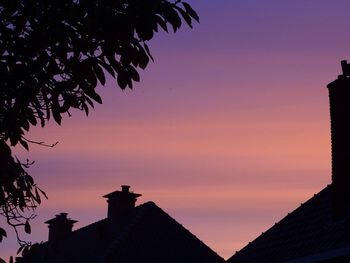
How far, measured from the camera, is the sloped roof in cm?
1401

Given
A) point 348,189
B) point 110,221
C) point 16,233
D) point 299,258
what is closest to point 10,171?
point 16,233

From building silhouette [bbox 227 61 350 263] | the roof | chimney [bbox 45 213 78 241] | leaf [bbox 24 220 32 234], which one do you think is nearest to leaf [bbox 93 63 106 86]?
leaf [bbox 24 220 32 234]

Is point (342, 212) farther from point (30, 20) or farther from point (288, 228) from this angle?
point (30, 20)

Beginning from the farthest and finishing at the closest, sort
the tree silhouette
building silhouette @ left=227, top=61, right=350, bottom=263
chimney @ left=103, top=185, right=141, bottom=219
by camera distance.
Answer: chimney @ left=103, top=185, right=141, bottom=219, building silhouette @ left=227, top=61, right=350, bottom=263, the tree silhouette

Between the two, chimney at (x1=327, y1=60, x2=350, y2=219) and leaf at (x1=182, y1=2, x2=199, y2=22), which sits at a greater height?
chimney at (x1=327, y1=60, x2=350, y2=219)

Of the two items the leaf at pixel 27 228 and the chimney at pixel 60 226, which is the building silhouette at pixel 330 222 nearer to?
the leaf at pixel 27 228

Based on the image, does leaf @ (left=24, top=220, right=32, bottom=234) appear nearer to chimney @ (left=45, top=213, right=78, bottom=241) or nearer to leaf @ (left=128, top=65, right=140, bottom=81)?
leaf @ (left=128, top=65, right=140, bottom=81)

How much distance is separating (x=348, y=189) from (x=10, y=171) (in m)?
9.10

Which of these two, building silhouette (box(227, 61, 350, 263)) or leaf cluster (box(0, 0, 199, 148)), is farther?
building silhouette (box(227, 61, 350, 263))

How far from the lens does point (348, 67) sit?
15.1 m

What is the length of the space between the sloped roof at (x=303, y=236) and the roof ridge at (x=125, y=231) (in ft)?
50.7

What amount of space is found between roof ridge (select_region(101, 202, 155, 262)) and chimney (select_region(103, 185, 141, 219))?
1623 millimetres

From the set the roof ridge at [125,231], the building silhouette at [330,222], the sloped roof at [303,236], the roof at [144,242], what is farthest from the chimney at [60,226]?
the building silhouette at [330,222]

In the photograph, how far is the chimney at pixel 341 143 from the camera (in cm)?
1492
